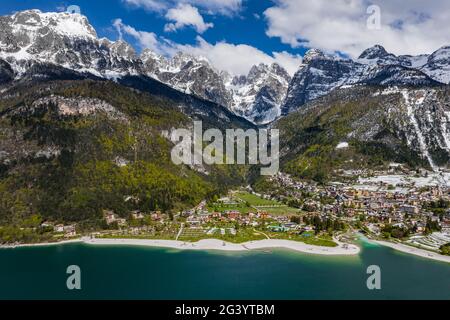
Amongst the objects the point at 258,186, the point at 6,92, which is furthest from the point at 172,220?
the point at 6,92

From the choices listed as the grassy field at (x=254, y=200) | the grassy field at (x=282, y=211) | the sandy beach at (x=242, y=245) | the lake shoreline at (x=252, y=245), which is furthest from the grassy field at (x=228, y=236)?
the grassy field at (x=254, y=200)

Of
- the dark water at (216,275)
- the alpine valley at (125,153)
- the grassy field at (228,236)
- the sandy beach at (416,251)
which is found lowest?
the dark water at (216,275)

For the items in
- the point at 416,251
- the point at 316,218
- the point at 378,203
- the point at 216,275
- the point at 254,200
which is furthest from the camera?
the point at 254,200

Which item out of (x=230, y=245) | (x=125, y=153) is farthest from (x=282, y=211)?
(x=125, y=153)

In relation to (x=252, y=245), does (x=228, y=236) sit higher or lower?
higher

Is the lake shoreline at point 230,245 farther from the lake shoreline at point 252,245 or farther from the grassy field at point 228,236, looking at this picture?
the grassy field at point 228,236

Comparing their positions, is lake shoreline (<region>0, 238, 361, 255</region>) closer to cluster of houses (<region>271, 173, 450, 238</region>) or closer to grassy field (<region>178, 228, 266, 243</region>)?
grassy field (<region>178, 228, 266, 243</region>)

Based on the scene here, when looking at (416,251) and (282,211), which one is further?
(282,211)

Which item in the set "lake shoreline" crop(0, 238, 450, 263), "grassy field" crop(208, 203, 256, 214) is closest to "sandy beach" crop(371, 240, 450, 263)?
"lake shoreline" crop(0, 238, 450, 263)

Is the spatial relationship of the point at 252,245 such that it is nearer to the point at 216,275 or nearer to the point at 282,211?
the point at 216,275
